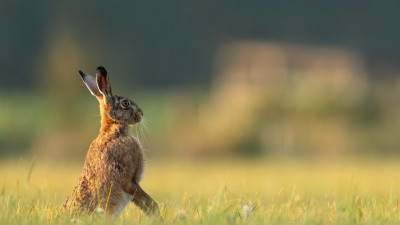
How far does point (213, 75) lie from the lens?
167 feet

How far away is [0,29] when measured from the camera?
5412cm

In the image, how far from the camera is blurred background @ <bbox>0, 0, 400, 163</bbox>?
23688 mm

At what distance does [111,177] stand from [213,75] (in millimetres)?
44114

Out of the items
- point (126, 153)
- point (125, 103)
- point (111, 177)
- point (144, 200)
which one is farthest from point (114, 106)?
point (144, 200)

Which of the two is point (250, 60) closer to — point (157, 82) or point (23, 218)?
point (157, 82)

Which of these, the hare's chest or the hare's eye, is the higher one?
the hare's eye

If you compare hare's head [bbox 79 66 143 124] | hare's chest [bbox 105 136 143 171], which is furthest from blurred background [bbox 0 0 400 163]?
hare's chest [bbox 105 136 143 171]

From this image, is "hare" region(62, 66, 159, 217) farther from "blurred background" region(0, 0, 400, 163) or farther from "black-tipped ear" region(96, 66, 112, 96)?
"blurred background" region(0, 0, 400, 163)

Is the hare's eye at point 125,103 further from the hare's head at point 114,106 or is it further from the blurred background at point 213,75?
the blurred background at point 213,75

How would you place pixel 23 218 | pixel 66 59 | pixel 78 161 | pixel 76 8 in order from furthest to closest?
pixel 76 8 < pixel 66 59 < pixel 78 161 < pixel 23 218

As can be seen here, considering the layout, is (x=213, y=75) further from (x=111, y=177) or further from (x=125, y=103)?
(x=111, y=177)

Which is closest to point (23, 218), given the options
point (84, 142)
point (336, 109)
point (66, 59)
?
point (84, 142)

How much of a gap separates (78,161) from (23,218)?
49.3 ft

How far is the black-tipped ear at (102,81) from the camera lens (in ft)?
23.4
